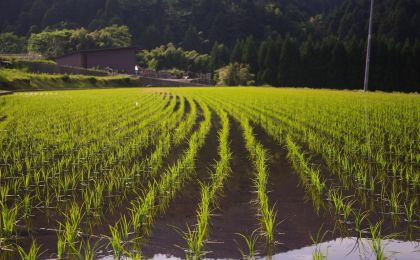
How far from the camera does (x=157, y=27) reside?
92875 millimetres

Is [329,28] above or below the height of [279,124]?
above

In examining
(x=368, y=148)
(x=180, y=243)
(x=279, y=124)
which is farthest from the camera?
(x=279, y=124)

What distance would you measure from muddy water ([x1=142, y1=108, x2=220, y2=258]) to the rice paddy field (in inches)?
0.5

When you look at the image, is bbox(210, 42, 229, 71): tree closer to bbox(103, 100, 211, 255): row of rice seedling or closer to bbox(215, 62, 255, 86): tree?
bbox(215, 62, 255, 86): tree

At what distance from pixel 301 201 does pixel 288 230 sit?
3.36ft

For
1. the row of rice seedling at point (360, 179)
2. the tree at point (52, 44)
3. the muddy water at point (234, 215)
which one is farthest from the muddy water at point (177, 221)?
the tree at point (52, 44)

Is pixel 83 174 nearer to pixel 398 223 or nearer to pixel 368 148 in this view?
pixel 398 223

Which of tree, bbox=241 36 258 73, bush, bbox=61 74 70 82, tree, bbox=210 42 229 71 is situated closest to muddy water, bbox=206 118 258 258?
bush, bbox=61 74 70 82

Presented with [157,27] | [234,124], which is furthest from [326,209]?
[157,27]

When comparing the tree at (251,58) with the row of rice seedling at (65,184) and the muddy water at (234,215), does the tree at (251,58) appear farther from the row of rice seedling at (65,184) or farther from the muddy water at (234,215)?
the muddy water at (234,215)

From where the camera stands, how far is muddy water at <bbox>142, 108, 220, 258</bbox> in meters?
3.64

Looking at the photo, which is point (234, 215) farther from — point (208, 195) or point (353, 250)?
point (353, 250)

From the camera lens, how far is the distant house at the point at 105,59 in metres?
53.5

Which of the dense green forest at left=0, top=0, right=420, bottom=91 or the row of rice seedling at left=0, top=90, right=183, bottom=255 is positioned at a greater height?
the dense green forest at left=0, top=0, right=420, bottom=91
